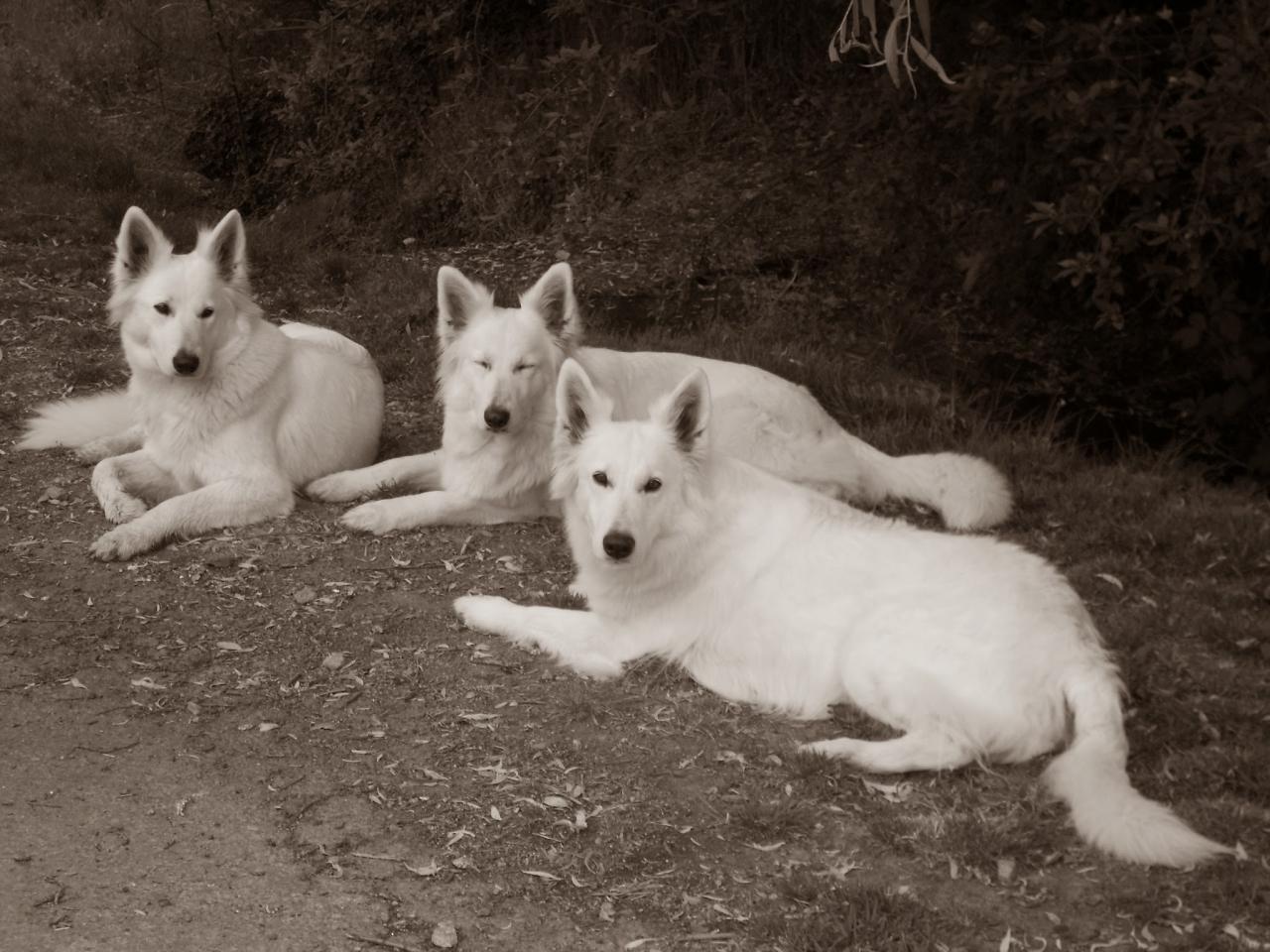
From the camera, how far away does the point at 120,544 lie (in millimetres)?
5539

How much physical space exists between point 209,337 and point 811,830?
3562 mm

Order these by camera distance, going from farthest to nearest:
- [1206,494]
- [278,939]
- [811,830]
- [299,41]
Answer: [299,41]
[1206,494]
[811,830]
[278,939]

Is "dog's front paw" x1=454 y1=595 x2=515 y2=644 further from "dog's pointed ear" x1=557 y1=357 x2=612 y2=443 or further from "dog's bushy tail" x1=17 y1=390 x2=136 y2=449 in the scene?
"dog's bushy tail" x1=17 y1=390 x2=136 y2=449

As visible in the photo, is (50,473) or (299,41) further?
(299,41)

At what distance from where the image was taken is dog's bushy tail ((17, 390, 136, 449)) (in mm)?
6613

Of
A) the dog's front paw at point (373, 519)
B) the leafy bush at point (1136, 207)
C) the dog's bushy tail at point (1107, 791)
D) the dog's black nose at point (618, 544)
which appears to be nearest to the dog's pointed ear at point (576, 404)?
the dog's black nose at point (618, 544)

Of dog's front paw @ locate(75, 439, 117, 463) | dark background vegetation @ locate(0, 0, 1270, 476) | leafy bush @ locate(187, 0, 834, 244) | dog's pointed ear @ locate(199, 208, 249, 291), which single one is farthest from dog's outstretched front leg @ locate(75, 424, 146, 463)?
leafy bush @ locate(187, 0, 834, 244)

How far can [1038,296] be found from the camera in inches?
346

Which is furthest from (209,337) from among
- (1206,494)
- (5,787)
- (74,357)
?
(1206,494)

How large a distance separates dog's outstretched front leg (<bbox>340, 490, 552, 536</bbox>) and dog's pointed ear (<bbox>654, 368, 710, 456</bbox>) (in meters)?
1.51

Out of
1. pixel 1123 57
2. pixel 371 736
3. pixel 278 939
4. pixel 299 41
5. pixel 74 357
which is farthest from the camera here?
pixel 299 41

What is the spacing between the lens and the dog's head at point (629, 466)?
4.68 meters

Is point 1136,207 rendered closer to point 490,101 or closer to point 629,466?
point 629,466

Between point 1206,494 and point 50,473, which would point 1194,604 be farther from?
point 50,473
